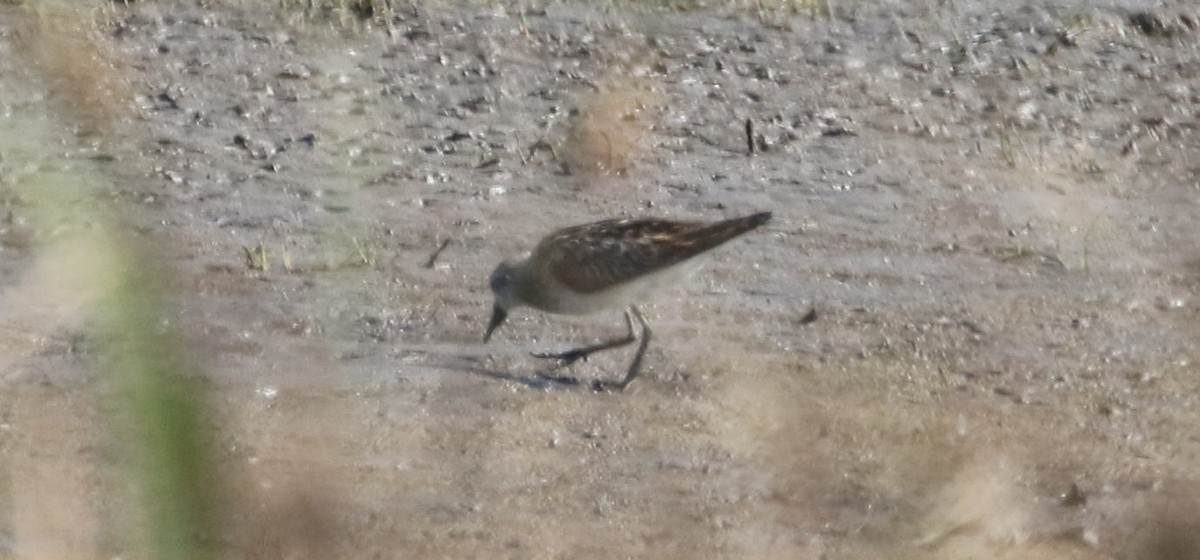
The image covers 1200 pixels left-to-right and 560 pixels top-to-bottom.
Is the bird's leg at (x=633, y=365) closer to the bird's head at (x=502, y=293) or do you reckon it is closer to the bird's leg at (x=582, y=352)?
the bird's leg at (x=582, y=352)

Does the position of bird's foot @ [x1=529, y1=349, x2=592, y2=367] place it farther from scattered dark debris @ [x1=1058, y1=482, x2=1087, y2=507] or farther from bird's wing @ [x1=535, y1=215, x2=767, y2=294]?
scattered dark debris @ [x1=1058, y1=482, x2=1087, y2=507]

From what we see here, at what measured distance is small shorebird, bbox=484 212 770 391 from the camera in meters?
7.11

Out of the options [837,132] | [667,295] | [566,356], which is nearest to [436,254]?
[667,295]

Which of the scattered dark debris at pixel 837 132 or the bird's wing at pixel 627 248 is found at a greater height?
the bird's wing at pixel 627 248

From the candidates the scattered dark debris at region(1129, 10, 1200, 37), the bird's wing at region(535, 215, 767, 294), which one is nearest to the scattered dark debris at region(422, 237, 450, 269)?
the bird's wing at region(535, 215, 767, 294)

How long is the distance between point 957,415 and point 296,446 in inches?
84.8

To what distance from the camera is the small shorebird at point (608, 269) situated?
7113mm

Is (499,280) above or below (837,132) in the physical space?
above

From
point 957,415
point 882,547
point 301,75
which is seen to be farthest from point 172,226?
point 882,547

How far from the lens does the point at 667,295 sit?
769cm

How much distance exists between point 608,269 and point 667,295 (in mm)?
571

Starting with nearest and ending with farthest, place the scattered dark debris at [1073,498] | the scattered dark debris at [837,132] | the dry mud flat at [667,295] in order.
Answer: the dry mud flat at [667,295] < the scattered dark debris at [1073,498] < the scattered dark debris at [837,132]

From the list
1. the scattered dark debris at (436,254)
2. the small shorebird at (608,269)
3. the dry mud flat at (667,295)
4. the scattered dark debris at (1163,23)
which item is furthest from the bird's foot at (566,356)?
the scattered dark debris at (1163,23)

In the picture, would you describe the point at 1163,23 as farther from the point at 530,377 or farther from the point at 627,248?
the point at 530,377
